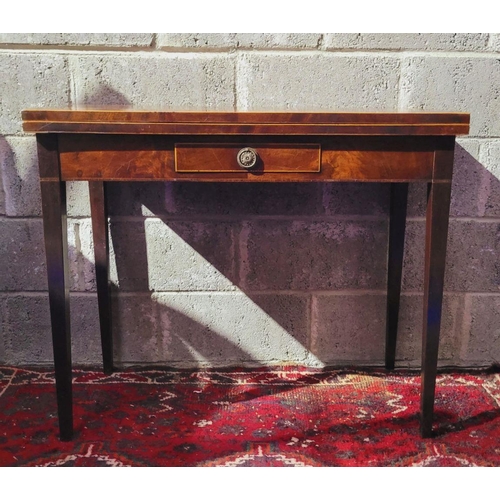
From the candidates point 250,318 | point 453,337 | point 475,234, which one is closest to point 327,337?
point 250,318

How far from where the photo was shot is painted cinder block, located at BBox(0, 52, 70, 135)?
1.85 m

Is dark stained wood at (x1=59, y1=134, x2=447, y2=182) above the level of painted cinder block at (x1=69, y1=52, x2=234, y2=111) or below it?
below

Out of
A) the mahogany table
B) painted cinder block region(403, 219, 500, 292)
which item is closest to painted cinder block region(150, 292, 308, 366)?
painted cinder block region(403, 219, 500, 292)

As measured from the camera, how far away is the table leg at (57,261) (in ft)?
4.55

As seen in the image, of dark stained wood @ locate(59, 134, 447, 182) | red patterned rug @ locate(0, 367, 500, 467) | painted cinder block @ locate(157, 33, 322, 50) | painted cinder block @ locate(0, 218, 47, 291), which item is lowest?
red patterned rug @ locate(0, 367, 500, 467)

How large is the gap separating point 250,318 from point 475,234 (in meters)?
0.84

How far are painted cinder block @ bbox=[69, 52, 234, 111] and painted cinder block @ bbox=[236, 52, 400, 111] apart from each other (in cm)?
7

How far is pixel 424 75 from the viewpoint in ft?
6.16

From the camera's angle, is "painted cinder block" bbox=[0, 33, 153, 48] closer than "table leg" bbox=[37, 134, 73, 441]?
No

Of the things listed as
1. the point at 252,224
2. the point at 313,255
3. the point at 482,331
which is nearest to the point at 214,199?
the point at 252,224

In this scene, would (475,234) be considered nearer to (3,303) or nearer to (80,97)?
(80,97)

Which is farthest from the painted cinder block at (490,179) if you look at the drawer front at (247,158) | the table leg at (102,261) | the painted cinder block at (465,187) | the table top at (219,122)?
the table leg at (102,261)

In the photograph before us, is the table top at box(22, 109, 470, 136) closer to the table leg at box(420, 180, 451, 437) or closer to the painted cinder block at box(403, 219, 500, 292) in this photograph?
the table leg at box(420, 180, 451, 437)

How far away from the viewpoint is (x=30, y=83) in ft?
6.14
